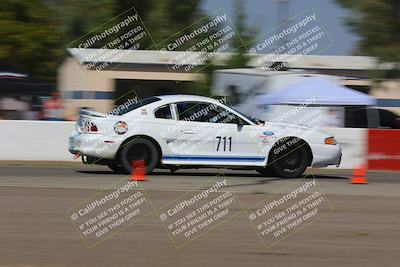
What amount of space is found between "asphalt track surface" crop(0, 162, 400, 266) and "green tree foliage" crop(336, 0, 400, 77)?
1964 centimetres

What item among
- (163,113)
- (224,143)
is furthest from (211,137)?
(163,113)

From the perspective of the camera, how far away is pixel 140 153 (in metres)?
14.3

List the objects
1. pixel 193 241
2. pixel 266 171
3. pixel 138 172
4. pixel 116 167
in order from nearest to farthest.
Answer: pixel 193 241 < pixel 138 172 < pixel 116 167 < pixel 266 171

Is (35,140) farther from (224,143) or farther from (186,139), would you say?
(224,143)

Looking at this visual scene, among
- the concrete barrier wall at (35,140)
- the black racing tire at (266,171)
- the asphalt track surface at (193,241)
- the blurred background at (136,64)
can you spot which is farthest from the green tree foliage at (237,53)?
the asphalt track surface at (193,241)

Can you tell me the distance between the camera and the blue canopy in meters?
21.0

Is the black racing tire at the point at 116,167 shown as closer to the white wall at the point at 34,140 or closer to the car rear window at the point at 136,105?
the car rear window at the point at 136,105

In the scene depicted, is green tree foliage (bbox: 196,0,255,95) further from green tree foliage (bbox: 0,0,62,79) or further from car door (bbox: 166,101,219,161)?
car door (bbox: 166,101,219,161)

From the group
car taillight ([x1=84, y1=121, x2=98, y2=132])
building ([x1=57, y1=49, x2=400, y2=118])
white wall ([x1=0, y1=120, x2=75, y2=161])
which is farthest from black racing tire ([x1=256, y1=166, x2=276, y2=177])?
building ([x1=57, y1=49, x2=400, y2=118])

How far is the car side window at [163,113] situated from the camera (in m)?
14.3

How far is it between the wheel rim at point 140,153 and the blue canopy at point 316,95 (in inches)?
292

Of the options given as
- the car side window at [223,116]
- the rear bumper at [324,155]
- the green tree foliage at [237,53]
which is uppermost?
the green tree foliage at [237,53]

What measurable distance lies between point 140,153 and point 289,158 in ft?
9.32

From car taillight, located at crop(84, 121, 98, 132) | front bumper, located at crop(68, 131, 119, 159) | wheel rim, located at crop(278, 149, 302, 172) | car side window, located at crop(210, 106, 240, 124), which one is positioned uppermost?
car taillight, located at crop(84, 121, 98, 132)
